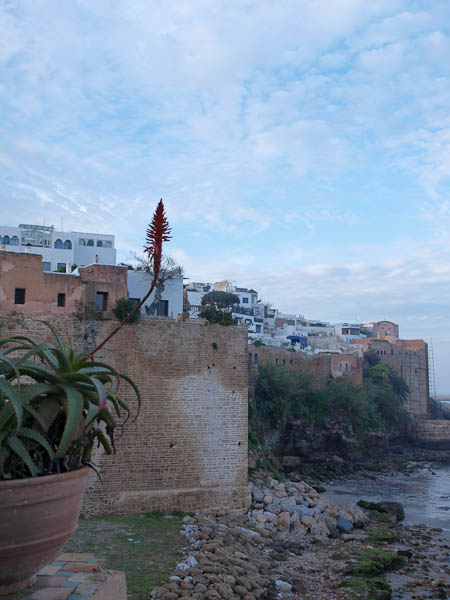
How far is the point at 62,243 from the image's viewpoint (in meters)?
36.3

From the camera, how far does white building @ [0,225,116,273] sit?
34438 millimetres

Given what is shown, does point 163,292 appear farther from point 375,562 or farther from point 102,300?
point 375,562

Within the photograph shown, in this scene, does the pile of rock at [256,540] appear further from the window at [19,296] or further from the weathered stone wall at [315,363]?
the weathered stone wall at [315,363]

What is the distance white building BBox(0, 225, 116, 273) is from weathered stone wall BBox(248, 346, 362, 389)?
37.0 feet

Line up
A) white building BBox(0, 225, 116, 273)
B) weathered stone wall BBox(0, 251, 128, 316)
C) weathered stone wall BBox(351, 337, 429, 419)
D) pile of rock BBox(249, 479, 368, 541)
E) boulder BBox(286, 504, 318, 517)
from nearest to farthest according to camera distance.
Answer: weathered stone wall BBox(0, 251, 128, 316)
pile of rock BBox(249, 479, 368, 541)
boulder BBox(286, 504, 318, 517)
white building BBox(0, 225, 116, 273)
weathered stone wall BBox(351, 337, 429, 419)

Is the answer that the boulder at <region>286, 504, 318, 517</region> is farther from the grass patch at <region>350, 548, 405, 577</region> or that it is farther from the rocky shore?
the grass patch at <region>350, 548, 405, 577</region>

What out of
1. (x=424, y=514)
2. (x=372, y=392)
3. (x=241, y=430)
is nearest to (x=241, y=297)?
(x=372, y=392)

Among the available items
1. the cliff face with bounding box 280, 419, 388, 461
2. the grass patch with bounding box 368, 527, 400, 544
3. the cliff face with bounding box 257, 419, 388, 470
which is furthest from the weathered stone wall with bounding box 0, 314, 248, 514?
the cliff face with bounding box 280, 419, 388, 461

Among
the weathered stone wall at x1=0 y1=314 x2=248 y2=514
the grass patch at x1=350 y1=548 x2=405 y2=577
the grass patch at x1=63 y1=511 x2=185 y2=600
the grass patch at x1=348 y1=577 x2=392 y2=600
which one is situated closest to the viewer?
the grass patch at x1=63 y1=511 x2=185 y2=600

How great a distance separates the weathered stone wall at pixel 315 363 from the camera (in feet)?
106

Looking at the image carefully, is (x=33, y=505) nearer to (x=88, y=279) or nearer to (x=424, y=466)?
(x=88, y=279)

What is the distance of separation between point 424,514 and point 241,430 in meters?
10.2

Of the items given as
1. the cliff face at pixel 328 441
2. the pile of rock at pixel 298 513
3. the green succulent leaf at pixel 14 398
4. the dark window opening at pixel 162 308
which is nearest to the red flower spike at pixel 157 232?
the green succulent leaf at pixel 14 398

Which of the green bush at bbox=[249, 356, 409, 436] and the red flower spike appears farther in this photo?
the green bush at bbox=[249, 356, 409, 436]
